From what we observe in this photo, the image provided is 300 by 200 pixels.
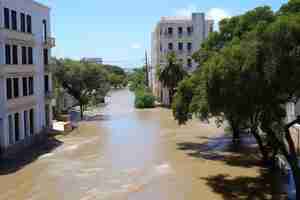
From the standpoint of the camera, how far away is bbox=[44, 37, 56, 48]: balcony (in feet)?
125

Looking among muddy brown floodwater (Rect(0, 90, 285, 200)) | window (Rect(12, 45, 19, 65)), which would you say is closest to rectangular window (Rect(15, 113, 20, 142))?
muddy brown floodwater (Rect(0, 90, 285, 200))

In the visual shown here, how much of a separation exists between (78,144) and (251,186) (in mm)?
16342

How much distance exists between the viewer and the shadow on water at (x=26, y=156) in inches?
986

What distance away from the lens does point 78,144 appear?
33312mm

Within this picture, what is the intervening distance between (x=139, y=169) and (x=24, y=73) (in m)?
13.2

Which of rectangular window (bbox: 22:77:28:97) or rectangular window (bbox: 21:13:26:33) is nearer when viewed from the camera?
rectangular window (bbox: 21:13:26:33)

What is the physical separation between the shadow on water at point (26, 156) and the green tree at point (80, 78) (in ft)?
48.7

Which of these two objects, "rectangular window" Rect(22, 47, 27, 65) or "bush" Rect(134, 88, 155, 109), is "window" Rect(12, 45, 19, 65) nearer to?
"rectangular window" Rect(22, 47, 27, 65)

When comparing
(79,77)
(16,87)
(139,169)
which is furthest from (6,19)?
(79,77)

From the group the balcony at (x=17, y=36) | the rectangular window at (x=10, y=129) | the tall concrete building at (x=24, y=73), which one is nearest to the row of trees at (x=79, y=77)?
the tall concrete building at (x=24, y=73)

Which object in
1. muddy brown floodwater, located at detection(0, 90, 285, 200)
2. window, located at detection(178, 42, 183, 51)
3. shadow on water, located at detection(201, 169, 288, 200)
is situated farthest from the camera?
window, located at detection(178, 42, 183, 51)

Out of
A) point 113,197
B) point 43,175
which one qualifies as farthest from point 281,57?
point 43,175

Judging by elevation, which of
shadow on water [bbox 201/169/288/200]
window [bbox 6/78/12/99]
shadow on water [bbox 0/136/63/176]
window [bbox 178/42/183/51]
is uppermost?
window [bbox 178/42/183/51]

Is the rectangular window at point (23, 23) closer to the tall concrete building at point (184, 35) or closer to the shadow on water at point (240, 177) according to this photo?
the shadow on water at point (240, 177)
